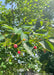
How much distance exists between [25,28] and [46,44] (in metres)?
0.25

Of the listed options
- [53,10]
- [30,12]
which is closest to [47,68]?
[53,10]

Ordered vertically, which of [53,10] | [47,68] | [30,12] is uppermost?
[30,12]

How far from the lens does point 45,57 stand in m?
17.3

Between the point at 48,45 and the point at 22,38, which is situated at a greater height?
the point at 22,38

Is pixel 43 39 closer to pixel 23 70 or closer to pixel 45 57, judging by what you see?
pixel 23 70

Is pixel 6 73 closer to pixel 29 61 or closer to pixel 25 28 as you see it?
pixel 29 61

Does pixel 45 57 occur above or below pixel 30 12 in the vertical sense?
below

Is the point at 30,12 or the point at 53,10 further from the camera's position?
the point at 53,10

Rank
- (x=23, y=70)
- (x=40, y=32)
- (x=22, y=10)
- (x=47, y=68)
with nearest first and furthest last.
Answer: (x=40, y=32) → (x=23, y=70) → (x=22, y=10) → (x=47, y=68)

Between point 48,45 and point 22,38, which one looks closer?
→ point 22,38

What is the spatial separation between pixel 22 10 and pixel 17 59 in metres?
1.80

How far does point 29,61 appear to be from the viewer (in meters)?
2.52

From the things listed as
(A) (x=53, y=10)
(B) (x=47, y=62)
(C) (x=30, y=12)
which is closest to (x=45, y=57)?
(B) (x=47, y=62)

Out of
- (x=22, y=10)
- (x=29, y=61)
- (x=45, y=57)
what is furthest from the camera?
(x=45, y=57)
